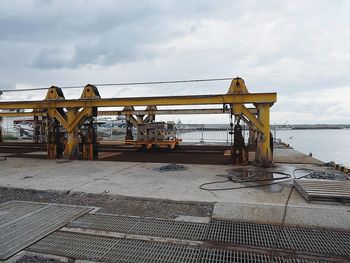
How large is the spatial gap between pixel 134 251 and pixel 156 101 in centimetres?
730

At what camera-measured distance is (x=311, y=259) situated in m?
3.11

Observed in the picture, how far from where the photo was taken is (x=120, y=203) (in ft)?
16.8

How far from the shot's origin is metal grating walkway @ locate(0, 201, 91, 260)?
3499 millimetres

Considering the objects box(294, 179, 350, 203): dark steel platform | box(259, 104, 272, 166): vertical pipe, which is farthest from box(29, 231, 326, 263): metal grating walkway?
box(259, 104, 272, 166): vertical pipe

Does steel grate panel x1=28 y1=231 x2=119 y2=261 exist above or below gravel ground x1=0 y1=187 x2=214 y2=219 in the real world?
below

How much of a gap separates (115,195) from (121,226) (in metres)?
1.51

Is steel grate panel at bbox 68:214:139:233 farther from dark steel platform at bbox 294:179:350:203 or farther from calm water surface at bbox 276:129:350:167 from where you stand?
calm water surface at bbox 276:129:350:167

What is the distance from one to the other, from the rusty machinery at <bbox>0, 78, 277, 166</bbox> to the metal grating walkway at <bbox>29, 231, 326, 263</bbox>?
20.0 ft

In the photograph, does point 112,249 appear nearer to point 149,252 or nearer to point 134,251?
point 134,251

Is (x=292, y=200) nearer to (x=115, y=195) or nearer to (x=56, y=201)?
(x=115, y=195)

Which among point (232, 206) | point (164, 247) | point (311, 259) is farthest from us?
point (232, 206)

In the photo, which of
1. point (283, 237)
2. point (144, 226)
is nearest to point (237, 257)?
point (283, 237)

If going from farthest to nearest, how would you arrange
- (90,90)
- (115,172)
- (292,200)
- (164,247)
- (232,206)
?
(90,90)
(115,172)
(292,200)
(232,206)
(164,247)

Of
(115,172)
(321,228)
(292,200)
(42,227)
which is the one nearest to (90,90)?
(115,172)
